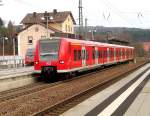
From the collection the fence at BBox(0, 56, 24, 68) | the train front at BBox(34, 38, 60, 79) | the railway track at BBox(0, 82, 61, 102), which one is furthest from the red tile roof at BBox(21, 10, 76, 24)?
the railway track at BBox(0, 82, 61, 102)

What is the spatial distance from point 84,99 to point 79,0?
40.9 meters

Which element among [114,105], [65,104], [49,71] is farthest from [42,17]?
[114,105]

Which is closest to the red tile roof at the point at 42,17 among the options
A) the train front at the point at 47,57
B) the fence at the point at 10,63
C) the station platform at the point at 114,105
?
the fence at the point at 10,63

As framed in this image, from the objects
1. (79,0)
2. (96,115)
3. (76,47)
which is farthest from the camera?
(79,0)

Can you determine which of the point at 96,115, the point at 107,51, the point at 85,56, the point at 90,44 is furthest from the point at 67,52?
the point at 107,51

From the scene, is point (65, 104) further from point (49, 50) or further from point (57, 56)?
point (49, 50)

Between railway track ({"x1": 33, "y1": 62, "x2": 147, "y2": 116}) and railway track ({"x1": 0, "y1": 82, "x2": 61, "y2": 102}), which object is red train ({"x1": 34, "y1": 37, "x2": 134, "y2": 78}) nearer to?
railway track ({"x1": 0, "y1": 82, "x2": 61, "y2": 102})

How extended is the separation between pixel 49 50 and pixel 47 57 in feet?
1.45

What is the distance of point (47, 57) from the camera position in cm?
2745

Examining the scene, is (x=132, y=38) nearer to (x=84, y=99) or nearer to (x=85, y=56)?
(x=85, y=56)

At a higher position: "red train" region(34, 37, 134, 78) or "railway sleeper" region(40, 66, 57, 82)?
"red train" region(34, 37, 134, 78)

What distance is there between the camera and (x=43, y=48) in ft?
91.3

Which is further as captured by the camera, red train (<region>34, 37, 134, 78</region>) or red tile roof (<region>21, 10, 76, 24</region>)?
red tile roof (<region>21, 10, 76, 24</region>)

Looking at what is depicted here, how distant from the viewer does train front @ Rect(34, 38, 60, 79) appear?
27.1 meters
